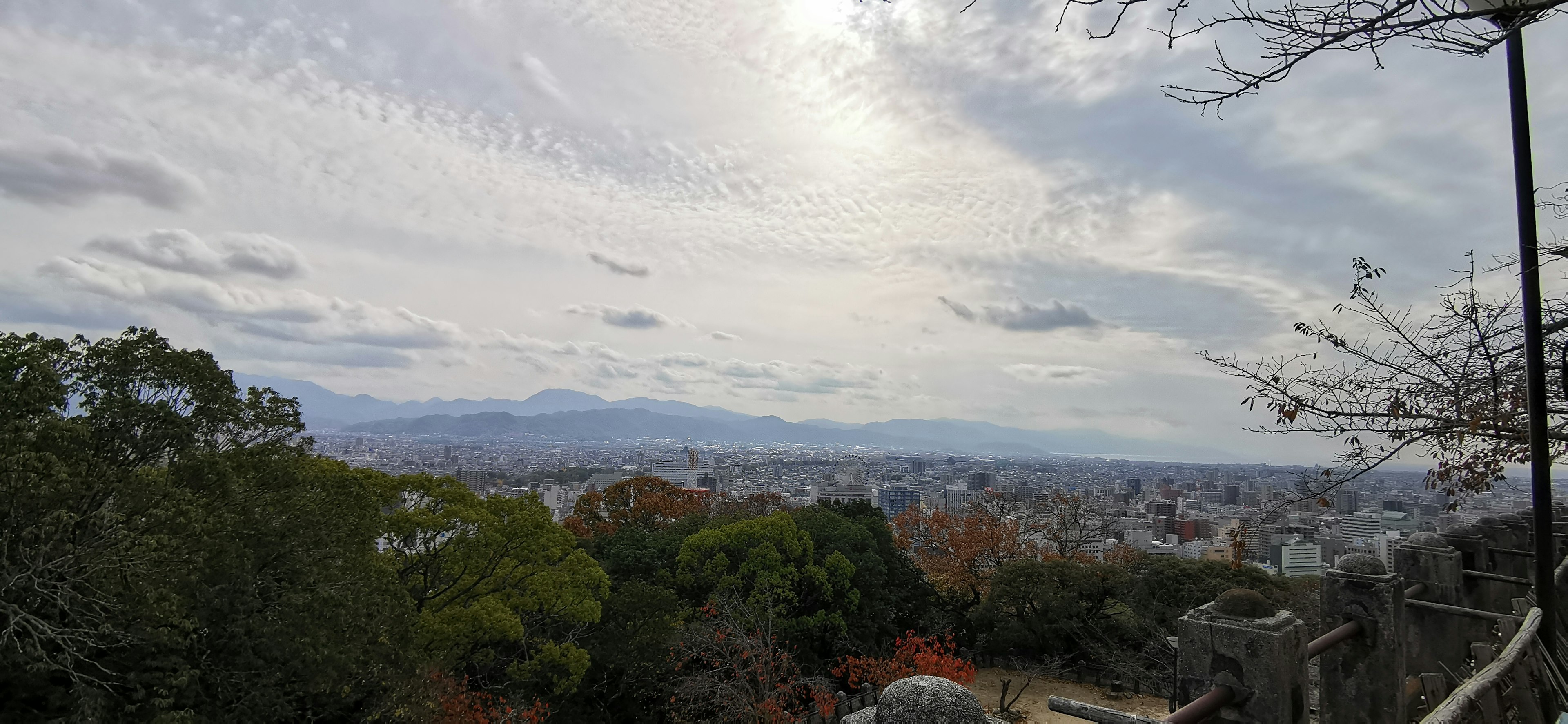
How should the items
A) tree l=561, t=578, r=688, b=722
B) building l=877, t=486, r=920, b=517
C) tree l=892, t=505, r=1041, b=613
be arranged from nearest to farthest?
tree l=561, t=578, r=688, b=722 → tree l=892, t=505, r=1041, b=613 → building l=877, t=486, r=920, b=517

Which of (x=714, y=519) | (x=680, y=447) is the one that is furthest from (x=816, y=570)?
(x=680, y=447)

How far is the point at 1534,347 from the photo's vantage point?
10.1ft

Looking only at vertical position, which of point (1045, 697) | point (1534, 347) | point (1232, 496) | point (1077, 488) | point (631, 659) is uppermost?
point (1534, 347)

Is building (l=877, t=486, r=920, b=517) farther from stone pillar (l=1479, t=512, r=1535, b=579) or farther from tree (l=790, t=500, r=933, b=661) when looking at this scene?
stone pillar (l=1479, t=512, r=1535, b=579)

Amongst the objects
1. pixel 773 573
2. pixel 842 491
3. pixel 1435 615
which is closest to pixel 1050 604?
pixel 773 573

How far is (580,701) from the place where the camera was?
39.9 ft

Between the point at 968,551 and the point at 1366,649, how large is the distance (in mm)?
20602

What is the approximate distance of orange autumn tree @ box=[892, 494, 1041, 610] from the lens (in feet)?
72.4

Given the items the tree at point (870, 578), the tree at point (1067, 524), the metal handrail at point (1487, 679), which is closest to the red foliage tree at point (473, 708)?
the tree at point (870, 578)

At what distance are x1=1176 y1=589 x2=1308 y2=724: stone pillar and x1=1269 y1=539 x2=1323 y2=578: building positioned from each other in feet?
74.2

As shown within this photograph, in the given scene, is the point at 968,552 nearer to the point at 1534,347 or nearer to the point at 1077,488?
the point at 1534,347

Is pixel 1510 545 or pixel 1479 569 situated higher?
pixel 1510 545

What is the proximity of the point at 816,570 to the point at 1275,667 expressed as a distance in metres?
14.3

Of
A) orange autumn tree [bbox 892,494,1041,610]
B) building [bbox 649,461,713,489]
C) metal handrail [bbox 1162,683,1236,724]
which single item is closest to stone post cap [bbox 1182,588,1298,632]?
metal handrail [bbox 1162,683,1236,724]
